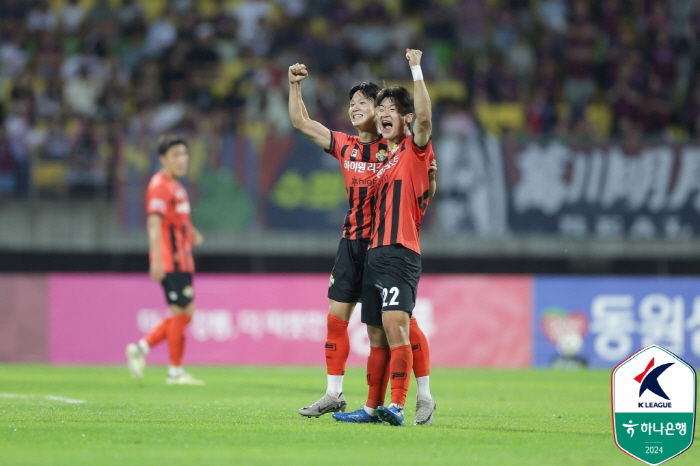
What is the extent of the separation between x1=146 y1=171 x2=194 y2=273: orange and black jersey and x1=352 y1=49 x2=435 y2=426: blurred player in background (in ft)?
13.5

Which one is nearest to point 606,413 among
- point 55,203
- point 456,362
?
point 456,362

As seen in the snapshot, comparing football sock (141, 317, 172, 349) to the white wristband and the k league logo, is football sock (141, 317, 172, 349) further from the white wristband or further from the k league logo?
the k league logo

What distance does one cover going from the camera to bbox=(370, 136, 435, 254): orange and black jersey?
6293 millimetres

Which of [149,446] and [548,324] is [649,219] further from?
[149,446]

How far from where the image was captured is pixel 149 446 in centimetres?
519

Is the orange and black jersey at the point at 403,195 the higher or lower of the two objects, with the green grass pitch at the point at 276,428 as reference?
higher

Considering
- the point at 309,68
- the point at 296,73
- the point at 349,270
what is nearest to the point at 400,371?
the point at 349,270

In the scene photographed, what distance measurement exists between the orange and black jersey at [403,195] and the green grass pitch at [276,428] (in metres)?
1.11

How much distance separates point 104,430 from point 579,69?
42.5 feet

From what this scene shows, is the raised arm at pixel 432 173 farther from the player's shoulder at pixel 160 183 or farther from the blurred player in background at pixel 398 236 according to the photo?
the player's shoulder at pixel 160 183

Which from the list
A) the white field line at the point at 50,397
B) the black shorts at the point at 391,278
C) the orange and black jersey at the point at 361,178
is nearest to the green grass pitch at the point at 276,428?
the white field line at the point at 50,397

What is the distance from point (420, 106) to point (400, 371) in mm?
1533

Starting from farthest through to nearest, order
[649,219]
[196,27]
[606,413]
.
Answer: [196,27] → [649,219] → [606,413]

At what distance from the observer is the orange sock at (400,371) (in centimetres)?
618
